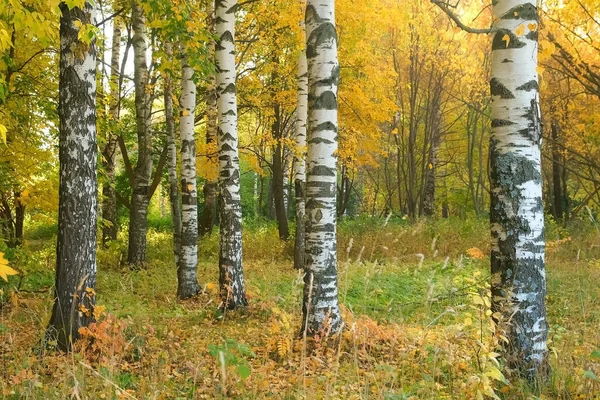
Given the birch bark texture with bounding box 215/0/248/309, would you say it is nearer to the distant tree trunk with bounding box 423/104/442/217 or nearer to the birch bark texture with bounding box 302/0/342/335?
the birch bark texture with bounding box 302/0/342/335

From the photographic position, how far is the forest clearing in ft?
11.4

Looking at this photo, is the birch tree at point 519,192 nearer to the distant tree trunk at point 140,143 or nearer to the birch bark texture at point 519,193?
the birch bark texture at point 519,193

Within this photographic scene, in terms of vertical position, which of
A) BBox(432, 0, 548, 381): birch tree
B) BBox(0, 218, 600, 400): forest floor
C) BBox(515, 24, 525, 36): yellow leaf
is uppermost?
BBox(515, 24, 525, 36): yellow leaf

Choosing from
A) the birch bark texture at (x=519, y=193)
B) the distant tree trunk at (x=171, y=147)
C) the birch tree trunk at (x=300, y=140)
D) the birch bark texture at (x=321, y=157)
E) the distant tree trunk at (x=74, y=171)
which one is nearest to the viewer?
the birch bark texture at (x=519, y=193)

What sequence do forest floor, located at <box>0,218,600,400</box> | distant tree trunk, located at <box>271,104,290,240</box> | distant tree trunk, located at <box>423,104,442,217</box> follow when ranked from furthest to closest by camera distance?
1. distant tree trunk, located at <box>423,104,442,217</box>
2. distant tree trunk, located at <box>271,104,290,240</box>
3. forest floor, located at <box>0,218,600,400</box>

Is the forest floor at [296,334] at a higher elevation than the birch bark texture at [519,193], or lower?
lower

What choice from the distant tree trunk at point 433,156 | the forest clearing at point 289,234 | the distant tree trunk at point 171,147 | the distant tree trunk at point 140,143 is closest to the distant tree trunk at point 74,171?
the forest clearing at point 289,234

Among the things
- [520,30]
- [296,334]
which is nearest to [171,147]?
[296,334]

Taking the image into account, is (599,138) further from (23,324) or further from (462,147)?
(23,324)

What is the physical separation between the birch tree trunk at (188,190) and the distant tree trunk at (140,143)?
280cm

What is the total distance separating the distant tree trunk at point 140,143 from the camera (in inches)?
431

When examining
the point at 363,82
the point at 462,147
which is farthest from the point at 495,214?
the point at 462,147

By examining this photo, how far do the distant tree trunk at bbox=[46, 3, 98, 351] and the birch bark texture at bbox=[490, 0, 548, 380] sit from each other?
A: 13.3 ft

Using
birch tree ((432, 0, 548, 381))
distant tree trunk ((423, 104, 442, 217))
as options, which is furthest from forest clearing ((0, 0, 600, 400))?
distant tree trunk ((423, 104, 442, 217))
